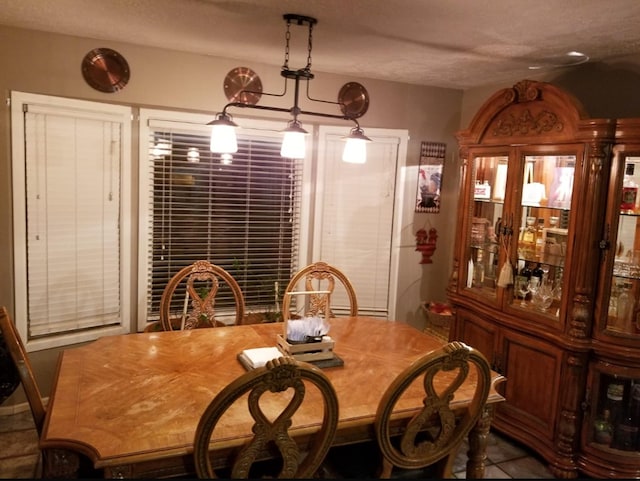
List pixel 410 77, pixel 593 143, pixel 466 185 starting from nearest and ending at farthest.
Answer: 1. pixel 593 143
2. pixel 466 185
3. pixel 410 77

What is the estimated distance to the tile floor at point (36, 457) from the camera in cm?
272

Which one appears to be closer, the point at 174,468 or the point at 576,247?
the point at 174,468

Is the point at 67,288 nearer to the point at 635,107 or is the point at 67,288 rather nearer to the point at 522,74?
the point at 522,74

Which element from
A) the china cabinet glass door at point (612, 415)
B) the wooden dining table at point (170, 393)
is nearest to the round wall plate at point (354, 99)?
the wooden dining table at point (170, 393)

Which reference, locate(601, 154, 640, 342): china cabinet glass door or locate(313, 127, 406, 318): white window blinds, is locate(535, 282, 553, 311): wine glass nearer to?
locate(601, 154, 640, 342): china cabinet glass door

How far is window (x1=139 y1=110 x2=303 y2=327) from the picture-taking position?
345cm

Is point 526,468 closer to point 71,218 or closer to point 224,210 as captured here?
point 224,210

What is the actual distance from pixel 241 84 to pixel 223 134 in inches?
54.8

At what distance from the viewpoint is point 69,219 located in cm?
319

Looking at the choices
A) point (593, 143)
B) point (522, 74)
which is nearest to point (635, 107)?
point (593, 143)

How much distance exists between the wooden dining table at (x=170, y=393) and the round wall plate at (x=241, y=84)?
5.58 ft

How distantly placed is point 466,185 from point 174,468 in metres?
2.64

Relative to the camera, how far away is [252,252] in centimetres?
382

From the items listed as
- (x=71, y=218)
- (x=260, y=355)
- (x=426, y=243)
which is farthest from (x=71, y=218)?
(x=426, y=243)
